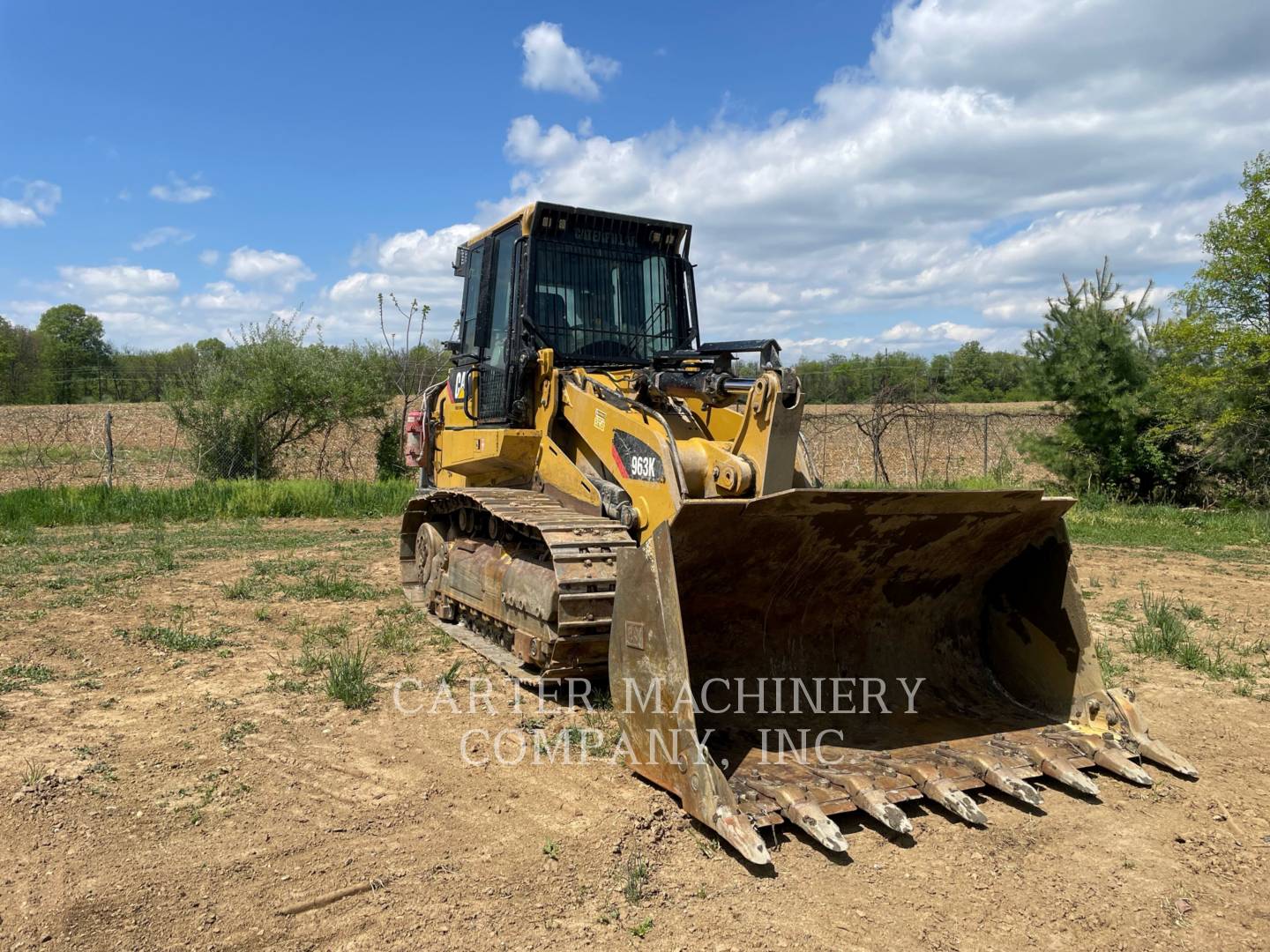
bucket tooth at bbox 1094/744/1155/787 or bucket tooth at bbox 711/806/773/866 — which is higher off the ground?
bucket tooth at bbox 711/806/773/866

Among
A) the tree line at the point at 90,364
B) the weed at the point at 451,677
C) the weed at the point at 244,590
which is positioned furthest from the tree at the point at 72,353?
the weed at the point at 451,677

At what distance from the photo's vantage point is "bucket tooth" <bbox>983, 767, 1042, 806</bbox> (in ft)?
13.5

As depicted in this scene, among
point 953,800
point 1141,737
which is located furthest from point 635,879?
point 1141,737

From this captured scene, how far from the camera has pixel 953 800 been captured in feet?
13.2

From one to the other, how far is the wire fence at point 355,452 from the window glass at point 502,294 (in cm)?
1144

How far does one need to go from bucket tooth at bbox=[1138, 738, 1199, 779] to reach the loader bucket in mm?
20

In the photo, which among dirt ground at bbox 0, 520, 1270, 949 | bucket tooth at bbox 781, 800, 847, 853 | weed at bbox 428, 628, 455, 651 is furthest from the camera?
weed at bbox 428, 628, 455, 651

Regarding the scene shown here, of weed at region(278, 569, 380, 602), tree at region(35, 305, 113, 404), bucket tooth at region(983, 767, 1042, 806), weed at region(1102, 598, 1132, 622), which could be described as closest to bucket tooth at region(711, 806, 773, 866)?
bucket tooth at region(983, 767, 1042, 806)

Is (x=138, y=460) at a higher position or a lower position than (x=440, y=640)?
higher

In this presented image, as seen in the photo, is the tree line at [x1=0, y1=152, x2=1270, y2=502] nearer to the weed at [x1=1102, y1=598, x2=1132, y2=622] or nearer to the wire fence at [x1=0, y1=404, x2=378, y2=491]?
the wire fence at [x1=0, y1=404, x2=378, y2=491]

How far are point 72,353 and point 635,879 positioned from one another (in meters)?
70.5

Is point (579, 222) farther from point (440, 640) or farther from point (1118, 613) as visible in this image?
point (1118, 613)

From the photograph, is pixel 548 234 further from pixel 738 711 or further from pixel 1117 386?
pixel 1117 386

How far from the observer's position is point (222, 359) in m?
19.0
